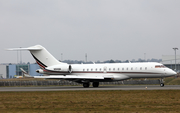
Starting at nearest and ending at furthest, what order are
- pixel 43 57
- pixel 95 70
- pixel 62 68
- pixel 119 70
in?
1. pixel 119 70
2. pixel 95 70
3. pixel 62 68
4. pixel 43 57

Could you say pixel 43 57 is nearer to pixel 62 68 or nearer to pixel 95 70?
pixel 62 68

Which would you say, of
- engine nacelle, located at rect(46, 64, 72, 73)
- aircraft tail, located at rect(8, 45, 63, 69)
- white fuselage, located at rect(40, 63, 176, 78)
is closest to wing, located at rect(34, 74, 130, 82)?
white fuselage, located at rect(40, 63, 176, 78)

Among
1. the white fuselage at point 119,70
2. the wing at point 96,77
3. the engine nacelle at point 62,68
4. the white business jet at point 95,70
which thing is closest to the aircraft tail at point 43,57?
the white business jet at point 95,70

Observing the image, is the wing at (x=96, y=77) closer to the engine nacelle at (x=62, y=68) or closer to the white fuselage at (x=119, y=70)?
the white fuselage at (x=119, y=70)

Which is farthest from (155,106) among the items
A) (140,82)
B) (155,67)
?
(140,82)

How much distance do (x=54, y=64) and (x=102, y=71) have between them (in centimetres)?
801

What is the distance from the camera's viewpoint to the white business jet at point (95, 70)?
135ft

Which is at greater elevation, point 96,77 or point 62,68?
point 62,68

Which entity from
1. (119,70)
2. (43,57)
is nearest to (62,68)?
(43,57)

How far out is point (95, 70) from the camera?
4459 cm

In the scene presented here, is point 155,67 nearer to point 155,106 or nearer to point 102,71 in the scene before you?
point 102,71

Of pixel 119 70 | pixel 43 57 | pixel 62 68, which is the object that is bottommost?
pixel 119 70

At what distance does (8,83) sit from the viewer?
190ft

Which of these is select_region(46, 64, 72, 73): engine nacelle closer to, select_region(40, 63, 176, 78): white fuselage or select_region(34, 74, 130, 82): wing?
select_region(40, 63, 176, 78): white fuselage
